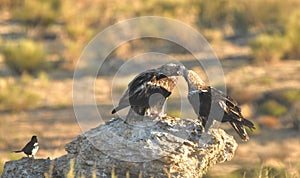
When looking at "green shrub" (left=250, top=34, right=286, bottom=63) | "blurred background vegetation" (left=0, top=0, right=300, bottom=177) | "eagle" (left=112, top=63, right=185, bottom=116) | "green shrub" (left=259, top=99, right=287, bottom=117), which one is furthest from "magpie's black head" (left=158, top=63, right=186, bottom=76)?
"green shrub" (left=250, top=34, right=286, bottom=63)

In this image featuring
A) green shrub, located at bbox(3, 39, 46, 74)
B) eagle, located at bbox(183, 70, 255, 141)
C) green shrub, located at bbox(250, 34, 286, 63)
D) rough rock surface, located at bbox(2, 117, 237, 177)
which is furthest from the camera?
green shrub, located at bbox(250, 34, 286, 63)

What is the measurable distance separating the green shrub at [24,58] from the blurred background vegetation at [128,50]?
33 mm

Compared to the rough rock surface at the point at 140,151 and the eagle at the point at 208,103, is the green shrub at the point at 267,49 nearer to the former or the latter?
the eagle at the point at 208,103

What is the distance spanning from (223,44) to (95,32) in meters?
5.77

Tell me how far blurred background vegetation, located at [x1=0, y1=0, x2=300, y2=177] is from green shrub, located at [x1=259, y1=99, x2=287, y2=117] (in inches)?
1.1

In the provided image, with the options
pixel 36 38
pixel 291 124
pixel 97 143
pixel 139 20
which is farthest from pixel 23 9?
pixel 97 143

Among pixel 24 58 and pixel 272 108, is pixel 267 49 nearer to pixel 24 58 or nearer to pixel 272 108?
pixel 272 108

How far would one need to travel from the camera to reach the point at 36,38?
25688mm

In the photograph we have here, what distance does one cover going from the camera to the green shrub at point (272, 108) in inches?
680

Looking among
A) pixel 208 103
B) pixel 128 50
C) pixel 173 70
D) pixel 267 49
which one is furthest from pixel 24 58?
pixel 208 103

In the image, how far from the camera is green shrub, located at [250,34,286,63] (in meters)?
23.1

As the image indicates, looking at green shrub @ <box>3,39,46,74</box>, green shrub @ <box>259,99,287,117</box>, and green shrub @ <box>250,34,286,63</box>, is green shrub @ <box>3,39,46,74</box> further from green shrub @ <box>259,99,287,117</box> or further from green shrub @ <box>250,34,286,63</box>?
green shrub @ <box>259,99,287,117</box>

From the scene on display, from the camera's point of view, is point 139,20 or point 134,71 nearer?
point 134,71

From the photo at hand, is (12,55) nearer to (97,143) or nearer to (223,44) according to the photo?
(223,44)
